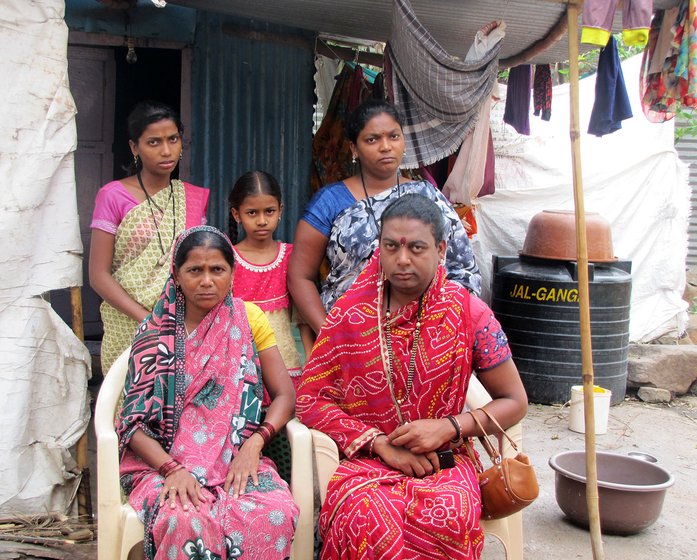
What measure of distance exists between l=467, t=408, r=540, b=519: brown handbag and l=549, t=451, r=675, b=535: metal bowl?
3.66ft

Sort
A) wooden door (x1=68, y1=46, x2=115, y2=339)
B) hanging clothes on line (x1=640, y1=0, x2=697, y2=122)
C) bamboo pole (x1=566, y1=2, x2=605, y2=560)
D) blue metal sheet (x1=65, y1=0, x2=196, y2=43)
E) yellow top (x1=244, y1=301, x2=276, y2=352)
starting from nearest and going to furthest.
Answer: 1. yellow top (x1=244, y1=301, x2=276, y2=352)
2. bamboo pole (x1=566, y1=2, x2=605, y2=560)
3. hanging clothes on line (x1=640, y1=0, x2=697, y2=122)
4. blue metal sheet (x1=65, y1=0, x2=196, y2=43)
5. wooden door (x1=68, y1=46, x2=115, y2=339)

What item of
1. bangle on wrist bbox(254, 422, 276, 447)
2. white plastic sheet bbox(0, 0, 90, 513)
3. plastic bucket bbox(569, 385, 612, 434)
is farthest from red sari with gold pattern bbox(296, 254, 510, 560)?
plastic bucket bbox(569, 385, 612, 434)

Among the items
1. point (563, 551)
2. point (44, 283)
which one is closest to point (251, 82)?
point (44, 283)

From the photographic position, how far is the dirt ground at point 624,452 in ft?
11.6

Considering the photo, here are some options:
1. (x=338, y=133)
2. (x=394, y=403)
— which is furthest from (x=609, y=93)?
(x=394, y=403)

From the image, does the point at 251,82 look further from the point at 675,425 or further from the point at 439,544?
the point at 675,425

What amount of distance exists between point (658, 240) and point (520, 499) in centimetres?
564

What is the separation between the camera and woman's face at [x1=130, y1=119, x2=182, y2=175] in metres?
3.32

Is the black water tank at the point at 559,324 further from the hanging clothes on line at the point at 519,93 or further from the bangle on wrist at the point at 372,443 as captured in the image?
the bangle on wrist at the point at 372,443

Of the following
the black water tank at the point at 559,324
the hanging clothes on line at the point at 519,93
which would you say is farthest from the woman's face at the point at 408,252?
the black water tank at the point at 559,324

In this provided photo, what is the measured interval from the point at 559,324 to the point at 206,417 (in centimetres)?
378

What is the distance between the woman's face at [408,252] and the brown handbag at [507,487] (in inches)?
21.2

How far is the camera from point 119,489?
249 centimetres

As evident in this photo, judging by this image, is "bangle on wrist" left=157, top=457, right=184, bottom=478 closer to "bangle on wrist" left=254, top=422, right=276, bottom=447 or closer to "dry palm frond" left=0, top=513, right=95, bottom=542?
"bangle on wrist" left=254, top=422, right=276, bottom=447
